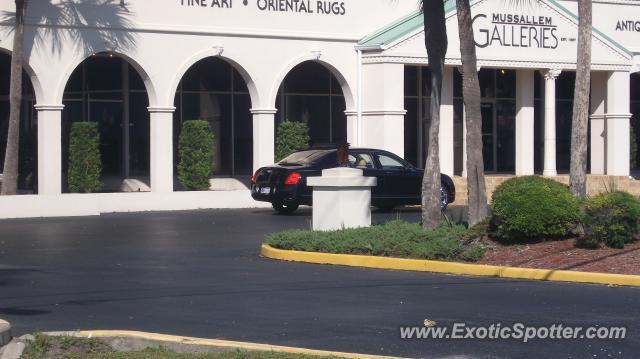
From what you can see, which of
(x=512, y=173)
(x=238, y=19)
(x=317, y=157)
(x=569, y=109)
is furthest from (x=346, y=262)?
(x=569, y=109)

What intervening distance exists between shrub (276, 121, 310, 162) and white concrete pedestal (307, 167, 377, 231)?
44.5 feet

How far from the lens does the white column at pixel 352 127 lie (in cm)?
3438

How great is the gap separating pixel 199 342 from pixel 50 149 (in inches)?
811

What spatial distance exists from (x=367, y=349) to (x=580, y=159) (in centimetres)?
1010

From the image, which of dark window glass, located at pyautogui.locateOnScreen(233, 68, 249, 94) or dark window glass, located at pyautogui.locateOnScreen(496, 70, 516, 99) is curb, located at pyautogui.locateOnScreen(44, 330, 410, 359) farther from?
dark window glass, located at pyautogui.locateOnScreen(496, 70, 516, 99)

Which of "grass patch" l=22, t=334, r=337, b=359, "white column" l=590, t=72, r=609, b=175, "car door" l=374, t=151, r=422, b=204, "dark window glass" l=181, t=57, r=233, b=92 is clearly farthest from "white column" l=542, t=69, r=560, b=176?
"grass patch" l=22, t=334, r=337, b=359

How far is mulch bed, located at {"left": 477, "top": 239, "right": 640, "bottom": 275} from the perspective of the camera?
15.9 metres

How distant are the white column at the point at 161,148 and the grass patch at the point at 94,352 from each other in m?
21.2

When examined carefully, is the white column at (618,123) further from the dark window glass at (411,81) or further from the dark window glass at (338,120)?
the dark window glass at (338,120)

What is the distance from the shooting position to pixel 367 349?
10.5m

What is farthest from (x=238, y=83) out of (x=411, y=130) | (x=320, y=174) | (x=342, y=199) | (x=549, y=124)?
(x=342, y=199)

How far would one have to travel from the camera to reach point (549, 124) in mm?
36719

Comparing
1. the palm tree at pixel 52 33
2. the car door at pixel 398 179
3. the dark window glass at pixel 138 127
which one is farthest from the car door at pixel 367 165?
the dark window glass at pixel 138 127

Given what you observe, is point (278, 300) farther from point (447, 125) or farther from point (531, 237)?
point (447, 125)
